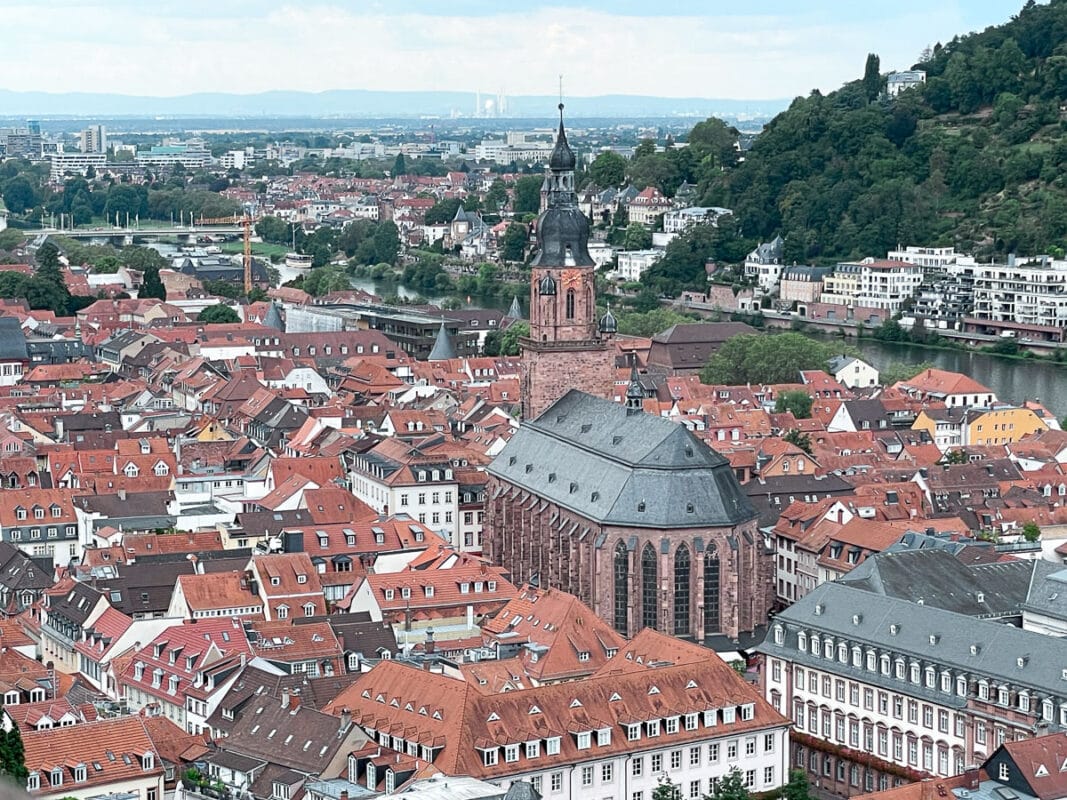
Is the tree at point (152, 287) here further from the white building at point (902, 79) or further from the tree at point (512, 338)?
the white building at point (902, 79)

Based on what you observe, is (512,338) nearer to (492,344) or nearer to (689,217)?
(492,344)

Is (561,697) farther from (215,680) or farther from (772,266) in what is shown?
(772,266)

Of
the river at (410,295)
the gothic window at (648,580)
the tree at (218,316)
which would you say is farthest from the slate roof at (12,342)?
the gothic window at (648,580)

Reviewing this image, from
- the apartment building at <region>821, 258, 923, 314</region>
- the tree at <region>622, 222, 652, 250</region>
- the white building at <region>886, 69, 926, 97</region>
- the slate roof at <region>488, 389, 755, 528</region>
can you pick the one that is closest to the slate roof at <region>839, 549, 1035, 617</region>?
the slate roof at <region>488, 389, 755, 528</region>

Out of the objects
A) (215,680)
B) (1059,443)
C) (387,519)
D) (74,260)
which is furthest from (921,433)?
(74,260)

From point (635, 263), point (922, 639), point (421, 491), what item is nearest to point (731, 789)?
point (922, 639)

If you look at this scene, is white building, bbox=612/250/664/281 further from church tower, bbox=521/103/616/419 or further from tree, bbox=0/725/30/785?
tree, bbox=0/725/30/785
